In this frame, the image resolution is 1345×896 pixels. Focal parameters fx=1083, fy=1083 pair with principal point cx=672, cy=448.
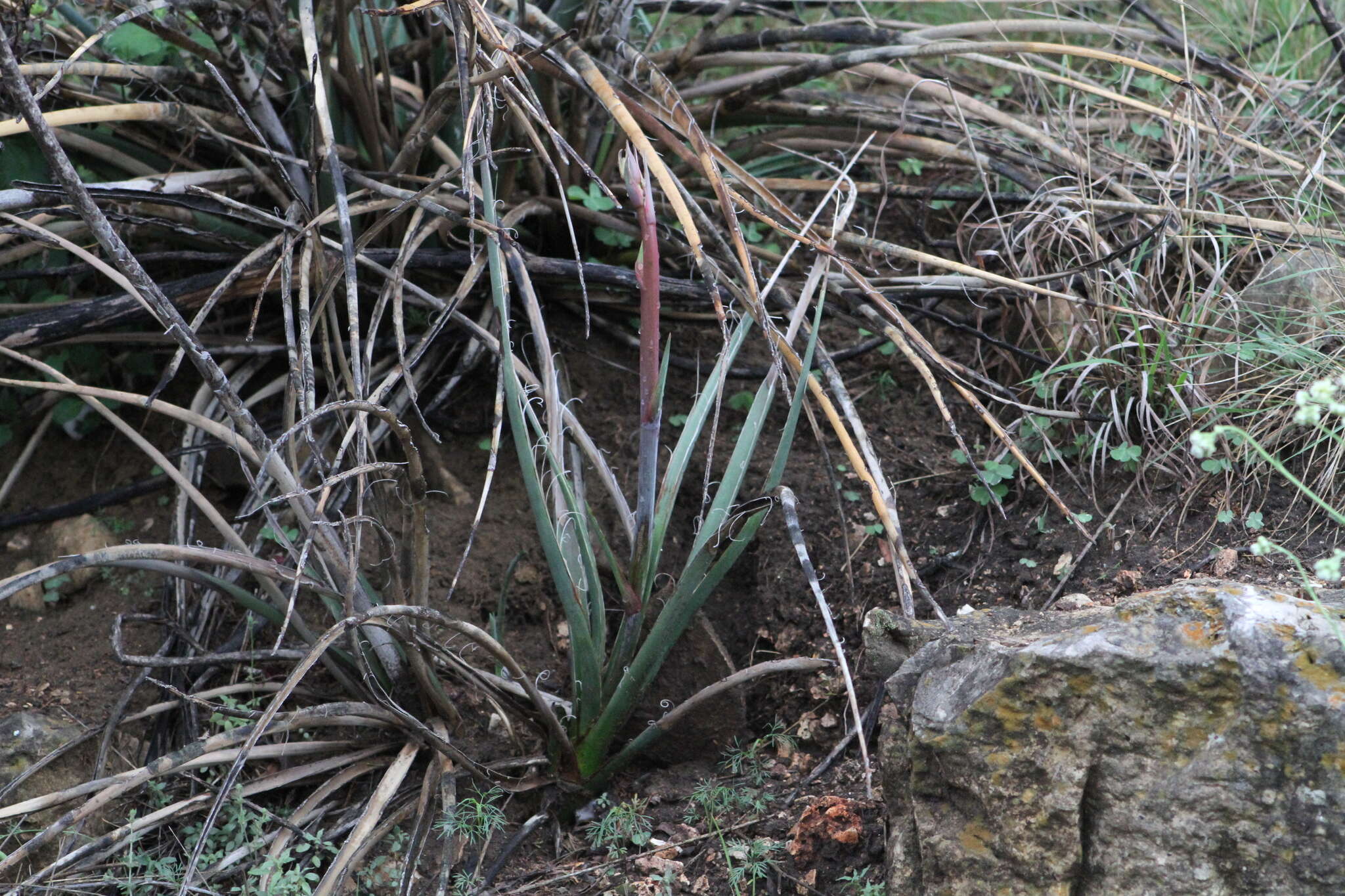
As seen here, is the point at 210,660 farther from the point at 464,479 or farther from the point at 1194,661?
the point at 1194,661

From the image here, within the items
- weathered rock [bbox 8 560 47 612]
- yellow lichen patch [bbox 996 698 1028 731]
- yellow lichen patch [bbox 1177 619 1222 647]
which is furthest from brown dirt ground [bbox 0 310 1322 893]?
yellow lichen patch [bbox 1177 619 1222 647]

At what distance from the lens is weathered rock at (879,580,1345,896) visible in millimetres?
1178

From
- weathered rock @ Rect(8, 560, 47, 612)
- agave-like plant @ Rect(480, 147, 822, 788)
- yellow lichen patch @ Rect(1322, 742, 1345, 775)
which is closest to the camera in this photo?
yellow lichen patch @ Rect(1322, 742, 1345, 775)

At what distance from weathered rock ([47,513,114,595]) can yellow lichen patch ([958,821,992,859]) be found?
177 centimetres

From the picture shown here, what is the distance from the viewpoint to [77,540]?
7.36 feet

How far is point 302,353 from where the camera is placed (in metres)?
1.63

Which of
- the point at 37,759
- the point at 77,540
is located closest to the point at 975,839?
the point at 37,759

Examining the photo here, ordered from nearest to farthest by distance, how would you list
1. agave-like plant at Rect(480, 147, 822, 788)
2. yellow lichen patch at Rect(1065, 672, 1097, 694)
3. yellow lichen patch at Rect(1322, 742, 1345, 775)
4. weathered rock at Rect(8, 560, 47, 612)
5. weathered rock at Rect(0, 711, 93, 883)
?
1. yellow lichen patch at Rect(1322, 742, 1345, 775)
2. yellow lichen patch at Rect(1065, 672, 1097, 694)
3. agave-like plant at Rect(480, 147, 822, 788)
4. weathered rock at Rect(0, 711, 93, 883)
5. weathered rock at Rect(8, 560, 47, 612)

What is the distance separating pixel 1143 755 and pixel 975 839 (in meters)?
0.22

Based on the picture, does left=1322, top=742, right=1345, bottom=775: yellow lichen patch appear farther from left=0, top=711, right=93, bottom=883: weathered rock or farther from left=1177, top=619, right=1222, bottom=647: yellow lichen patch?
left=0, top=711, right=93, bottom=883: weathered rock

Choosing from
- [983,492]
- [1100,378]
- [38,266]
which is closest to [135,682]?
[38,266]

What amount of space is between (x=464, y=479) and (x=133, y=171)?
3.11 feet

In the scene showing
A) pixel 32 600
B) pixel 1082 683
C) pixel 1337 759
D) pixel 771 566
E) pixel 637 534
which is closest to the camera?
pixel 1337 759

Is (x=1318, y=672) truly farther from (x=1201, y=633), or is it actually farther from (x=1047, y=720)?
(x=1047, y=720)
